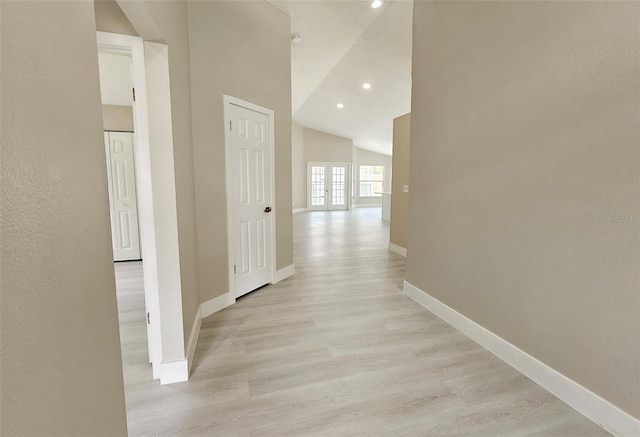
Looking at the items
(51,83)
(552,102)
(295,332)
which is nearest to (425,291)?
(295,332)

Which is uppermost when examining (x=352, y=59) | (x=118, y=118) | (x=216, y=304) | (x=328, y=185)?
(x=352, y=59)

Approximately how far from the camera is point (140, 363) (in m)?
2.13

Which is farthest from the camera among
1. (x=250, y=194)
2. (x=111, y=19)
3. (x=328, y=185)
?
(x=328, y=185)

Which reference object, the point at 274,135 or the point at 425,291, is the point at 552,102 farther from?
the point at 274,135

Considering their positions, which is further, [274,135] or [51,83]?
[274,135]

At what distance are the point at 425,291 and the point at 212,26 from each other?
10.6ft

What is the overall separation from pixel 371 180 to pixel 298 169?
4.02 m

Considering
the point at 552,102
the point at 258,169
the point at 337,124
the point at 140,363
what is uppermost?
the point at 337,124

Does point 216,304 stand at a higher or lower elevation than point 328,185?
lower

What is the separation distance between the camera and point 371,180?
13.9m

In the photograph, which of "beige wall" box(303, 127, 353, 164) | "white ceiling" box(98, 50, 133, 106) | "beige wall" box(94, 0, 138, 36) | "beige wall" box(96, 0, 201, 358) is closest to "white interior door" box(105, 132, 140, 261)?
"white ceiling" box(98, 50, 133, 106)

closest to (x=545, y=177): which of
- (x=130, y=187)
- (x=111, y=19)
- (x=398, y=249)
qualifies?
(x=111, y=19)

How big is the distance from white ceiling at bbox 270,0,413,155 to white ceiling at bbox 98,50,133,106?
5.87 feet

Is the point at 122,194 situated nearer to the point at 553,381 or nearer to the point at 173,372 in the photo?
the point at 173,372
